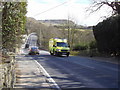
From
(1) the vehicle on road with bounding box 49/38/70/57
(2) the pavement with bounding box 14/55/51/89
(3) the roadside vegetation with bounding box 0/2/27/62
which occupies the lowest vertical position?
(2) the pavement with bounding box 14/55/51/89

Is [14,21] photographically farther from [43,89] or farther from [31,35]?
[31,35]

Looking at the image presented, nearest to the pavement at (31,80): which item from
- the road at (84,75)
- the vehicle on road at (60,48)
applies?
the road at (84,75)

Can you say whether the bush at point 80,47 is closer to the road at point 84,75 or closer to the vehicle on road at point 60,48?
the vehicle on road at point 60,48

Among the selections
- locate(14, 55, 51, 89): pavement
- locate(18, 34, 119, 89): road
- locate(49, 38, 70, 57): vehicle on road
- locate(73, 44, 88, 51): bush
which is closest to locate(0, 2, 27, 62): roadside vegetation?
locate(14, 55, 51, 89): pavement

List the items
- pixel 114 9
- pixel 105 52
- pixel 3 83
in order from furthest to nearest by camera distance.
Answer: pixel 114 9 → pixel 105 52 → pixel 3 83

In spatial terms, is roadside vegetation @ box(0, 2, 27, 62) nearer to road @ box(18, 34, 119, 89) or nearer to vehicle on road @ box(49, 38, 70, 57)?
road @ box(18, 34, 119, 89)

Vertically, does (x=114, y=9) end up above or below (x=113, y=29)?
Answer: above

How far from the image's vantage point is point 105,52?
89.6 ft

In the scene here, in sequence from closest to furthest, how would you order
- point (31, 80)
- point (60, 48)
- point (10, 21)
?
point (31, 80)
point (10, 21)
point (60, 48)

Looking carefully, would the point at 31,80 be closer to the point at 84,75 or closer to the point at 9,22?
the point at 84,75

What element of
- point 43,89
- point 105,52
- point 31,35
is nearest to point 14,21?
point 43,89

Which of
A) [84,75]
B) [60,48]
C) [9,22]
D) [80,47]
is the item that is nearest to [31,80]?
[84,75]

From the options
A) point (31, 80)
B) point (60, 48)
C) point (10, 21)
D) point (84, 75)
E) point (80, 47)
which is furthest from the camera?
point (80, 47)

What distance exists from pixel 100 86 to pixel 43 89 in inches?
99.3
